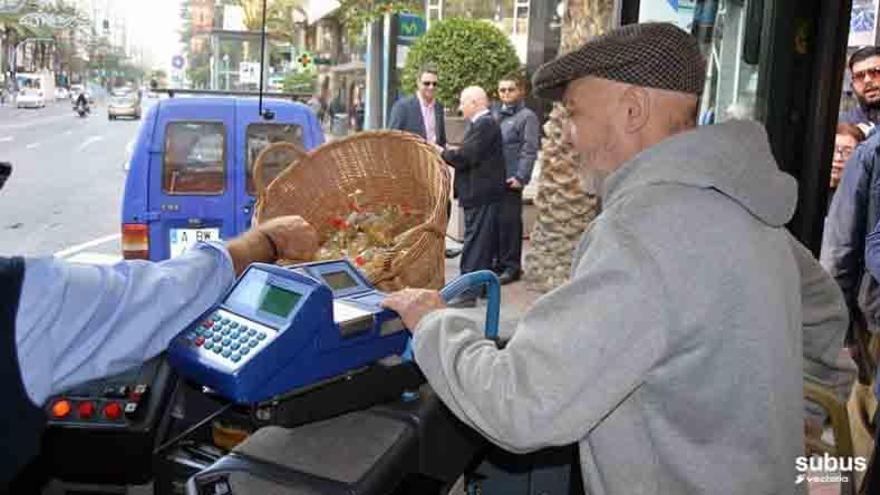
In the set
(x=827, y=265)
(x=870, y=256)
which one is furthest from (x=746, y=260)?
(x=827, y=265)

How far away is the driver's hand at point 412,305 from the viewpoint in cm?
150

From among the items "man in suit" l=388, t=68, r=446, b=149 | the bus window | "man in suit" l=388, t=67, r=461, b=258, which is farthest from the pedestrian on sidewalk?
the bus window

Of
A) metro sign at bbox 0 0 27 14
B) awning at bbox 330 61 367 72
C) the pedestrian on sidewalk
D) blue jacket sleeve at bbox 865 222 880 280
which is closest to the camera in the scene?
blue jacket sleeve at bbox 865 222 880 280

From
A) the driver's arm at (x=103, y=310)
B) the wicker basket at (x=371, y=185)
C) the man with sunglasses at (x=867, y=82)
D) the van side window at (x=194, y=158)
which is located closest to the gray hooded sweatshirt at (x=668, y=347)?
the driver's arm at (x=103, y=310)

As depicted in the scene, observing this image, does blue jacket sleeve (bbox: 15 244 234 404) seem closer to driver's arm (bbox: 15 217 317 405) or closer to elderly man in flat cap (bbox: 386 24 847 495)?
driver's arm (bbox: 15 217 317 405)

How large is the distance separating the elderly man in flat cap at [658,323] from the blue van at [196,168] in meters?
4.13

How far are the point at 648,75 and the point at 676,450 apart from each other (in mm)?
565

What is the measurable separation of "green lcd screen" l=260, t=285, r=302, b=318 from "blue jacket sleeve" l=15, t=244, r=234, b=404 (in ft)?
0.42

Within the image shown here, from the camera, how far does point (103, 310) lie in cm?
129

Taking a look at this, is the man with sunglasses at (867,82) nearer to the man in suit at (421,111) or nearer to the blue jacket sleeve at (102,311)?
the blue jacket sleeve at (102,311)

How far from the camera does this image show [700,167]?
130 cm

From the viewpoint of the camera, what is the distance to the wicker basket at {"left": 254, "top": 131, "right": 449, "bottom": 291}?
2.85 meters

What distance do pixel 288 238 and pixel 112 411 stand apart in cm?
52

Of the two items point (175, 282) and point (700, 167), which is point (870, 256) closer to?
point (700, 167)
